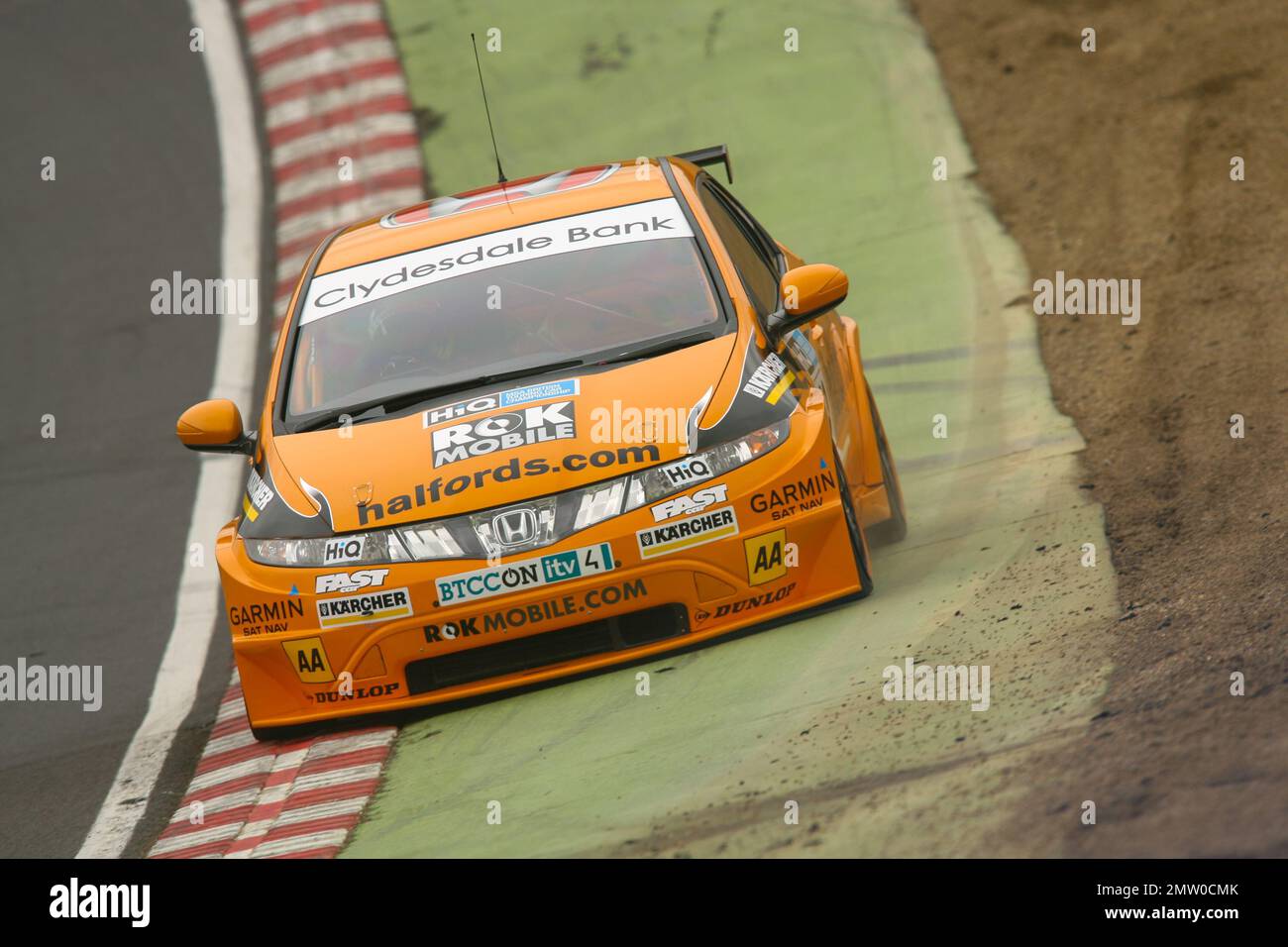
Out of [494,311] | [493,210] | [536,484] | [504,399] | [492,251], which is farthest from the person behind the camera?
[493,210]

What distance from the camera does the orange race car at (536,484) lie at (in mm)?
5781

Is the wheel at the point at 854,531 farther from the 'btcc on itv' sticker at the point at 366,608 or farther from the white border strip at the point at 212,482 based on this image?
the white border strip at the point at 212,482

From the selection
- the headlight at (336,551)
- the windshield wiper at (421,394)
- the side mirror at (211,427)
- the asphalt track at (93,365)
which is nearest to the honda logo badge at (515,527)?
the headlight at (336,551)

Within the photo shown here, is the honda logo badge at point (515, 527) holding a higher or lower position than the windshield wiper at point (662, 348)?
lower

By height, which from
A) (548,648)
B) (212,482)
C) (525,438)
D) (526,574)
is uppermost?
(525,438)

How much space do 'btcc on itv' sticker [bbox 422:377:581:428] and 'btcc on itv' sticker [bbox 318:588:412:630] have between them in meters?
0.70

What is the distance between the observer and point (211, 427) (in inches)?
257

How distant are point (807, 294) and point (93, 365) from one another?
255 inches

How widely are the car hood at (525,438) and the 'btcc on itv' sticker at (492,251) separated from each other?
2.64 feet

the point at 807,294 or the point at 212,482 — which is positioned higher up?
the point at 807,294

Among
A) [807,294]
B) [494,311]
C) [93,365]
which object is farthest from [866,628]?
[93,365]

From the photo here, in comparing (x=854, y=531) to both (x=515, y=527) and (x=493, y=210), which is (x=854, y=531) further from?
(x=493, y=210)
